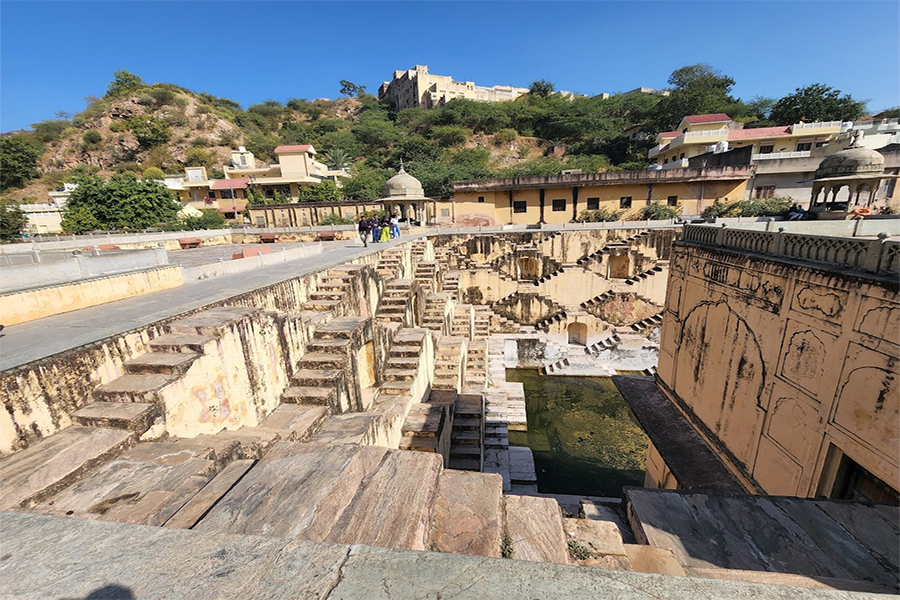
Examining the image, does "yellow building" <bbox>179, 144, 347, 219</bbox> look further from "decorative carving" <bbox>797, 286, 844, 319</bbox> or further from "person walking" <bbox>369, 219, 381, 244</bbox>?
"decorative carving" <bbox>797, 286, 844, 319</bbox>

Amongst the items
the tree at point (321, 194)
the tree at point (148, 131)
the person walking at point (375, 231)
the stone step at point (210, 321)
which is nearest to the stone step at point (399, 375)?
the stone step at point (210, 321)

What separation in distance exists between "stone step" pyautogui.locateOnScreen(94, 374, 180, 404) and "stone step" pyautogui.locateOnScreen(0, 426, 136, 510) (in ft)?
1.18

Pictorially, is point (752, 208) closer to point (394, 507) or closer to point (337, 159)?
point (394, 507)

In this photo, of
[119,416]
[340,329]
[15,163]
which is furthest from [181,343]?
[15,163]

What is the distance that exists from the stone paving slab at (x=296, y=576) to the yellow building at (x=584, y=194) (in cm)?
2574

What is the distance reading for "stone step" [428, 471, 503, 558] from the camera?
6.69 ft

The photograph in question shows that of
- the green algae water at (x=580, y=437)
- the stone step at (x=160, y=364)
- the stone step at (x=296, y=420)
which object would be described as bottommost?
the green algae water at (x=580, y=437)

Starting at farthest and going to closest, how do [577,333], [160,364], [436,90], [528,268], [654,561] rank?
[436,90], [528,268], [577,333], [160,364], [654,561]

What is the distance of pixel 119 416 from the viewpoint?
3600mm

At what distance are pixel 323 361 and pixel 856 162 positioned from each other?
1316 centimetres

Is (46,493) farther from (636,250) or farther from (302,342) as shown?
(636,250)

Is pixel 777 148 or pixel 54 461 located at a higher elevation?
pixel 777 148

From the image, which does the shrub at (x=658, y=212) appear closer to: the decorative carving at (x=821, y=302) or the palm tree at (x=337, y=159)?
the decorative carving at (x=821, y=302)

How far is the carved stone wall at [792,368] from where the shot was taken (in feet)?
13.3
